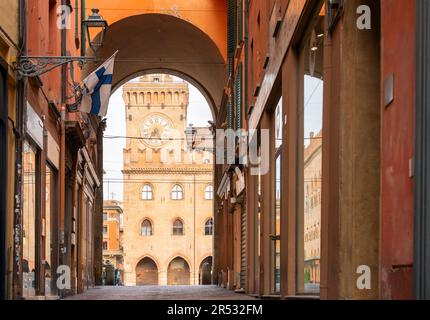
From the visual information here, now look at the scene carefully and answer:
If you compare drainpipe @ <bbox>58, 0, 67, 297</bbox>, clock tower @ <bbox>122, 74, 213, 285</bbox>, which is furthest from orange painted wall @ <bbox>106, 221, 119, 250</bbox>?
drainpipe @ <bbox>58, 0, 67, 297</bbox>

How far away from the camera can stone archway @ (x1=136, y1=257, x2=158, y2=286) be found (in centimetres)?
8981

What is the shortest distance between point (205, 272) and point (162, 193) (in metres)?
15.7

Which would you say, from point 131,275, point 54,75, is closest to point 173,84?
point 131,275

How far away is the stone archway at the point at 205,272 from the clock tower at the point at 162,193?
17.9 inches

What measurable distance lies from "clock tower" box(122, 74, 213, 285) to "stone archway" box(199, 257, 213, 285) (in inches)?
17.9

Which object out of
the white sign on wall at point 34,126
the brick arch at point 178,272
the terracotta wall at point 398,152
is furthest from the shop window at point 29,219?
the brick arch at point 178,272

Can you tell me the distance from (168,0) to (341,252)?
908 inches

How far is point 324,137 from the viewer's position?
388 inches

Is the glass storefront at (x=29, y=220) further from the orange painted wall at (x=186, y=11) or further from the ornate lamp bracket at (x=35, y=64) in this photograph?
the orange painted wall at (x=186, y=11)

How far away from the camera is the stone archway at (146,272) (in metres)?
89.8

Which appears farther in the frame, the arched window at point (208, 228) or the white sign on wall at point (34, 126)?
the arched window at point (208, 228)

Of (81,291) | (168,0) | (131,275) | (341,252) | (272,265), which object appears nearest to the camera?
(341,252)

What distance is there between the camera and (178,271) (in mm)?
90000

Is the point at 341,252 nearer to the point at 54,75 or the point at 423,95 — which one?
the point at 423,95
